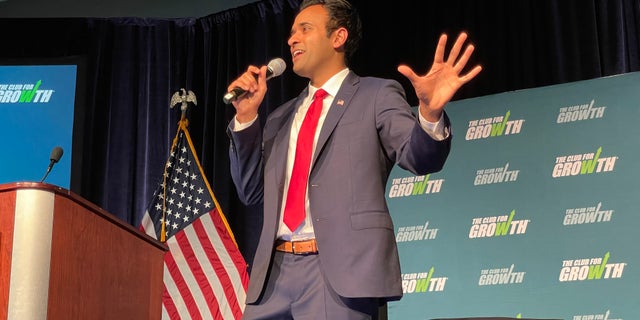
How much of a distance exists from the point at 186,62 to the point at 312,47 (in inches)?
151

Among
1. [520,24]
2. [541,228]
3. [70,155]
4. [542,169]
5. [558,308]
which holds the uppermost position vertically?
[520,24]

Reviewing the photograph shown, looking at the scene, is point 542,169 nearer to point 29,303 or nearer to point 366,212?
point 366,212

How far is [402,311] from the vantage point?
425 cm

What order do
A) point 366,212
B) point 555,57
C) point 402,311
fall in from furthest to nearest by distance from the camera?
point 555,57
point 402,311
point 366,212

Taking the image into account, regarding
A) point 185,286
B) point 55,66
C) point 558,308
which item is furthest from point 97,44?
point 558,308

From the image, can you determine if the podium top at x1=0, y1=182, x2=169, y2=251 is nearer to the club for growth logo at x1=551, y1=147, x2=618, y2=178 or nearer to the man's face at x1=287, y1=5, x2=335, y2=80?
the man's face at x1=287, y1=5, x2=335, y2=80

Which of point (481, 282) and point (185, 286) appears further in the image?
point (185, 286)

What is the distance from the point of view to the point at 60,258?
86.4 inches

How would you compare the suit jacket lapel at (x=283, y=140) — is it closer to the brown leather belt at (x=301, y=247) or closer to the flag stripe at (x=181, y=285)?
the brown leather belt at (x=301, y=247)

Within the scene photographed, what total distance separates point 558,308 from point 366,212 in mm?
2178

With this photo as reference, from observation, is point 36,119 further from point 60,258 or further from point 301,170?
point 301,170

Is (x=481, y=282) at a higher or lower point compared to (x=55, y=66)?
lower

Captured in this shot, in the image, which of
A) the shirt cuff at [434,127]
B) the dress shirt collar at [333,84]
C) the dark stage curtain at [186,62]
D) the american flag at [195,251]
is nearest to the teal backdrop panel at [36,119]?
the dark stage curtain at [186,62]

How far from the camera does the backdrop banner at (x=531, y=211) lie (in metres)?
3.86
